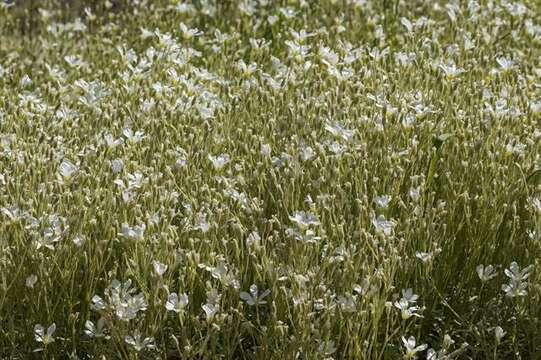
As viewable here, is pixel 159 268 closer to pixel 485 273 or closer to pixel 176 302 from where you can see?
pixel 176 302

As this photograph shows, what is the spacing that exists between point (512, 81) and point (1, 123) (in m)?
2.23

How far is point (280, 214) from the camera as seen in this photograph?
3.42 m

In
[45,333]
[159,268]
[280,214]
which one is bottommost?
[45,333]

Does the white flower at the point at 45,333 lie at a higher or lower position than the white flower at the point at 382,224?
lower

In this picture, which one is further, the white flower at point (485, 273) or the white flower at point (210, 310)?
the white flower at point (485, 273)

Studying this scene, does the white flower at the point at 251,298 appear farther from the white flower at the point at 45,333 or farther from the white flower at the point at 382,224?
the white flower at the point at 45,333

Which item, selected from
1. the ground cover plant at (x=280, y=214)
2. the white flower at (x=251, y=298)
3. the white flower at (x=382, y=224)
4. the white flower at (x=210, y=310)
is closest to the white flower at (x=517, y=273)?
the ground cover plant at (x=280, y=214)

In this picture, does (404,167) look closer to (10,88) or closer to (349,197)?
(349,197)

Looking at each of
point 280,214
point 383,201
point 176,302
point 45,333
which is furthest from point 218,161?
point 45,333

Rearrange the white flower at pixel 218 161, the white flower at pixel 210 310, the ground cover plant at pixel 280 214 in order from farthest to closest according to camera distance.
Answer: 1. the white flower at pixel 218 161
2. the ground cover plant at pixel 280 214
3. the white flower at pixel 210 310

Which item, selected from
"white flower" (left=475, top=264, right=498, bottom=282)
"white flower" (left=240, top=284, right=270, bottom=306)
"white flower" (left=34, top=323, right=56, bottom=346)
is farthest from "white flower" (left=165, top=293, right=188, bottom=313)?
"white flower" (left=475, top=264, right=498, bottom=282)

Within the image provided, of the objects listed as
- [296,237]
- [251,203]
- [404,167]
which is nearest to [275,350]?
[296,237]

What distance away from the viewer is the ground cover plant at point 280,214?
2949mm

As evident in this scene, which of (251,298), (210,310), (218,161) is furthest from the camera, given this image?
(218,161)
